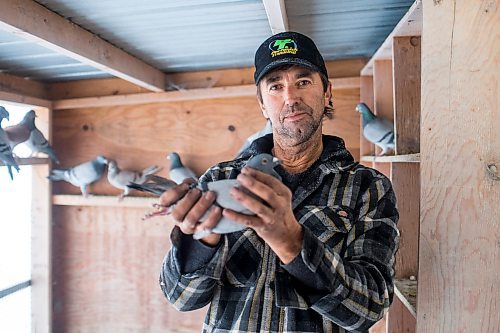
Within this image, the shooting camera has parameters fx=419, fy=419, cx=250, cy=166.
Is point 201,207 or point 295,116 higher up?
point 295,116

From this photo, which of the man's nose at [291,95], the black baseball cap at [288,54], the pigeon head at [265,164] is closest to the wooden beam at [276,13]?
the black baseball cap at [288,54]

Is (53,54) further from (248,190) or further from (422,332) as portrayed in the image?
(422,332)

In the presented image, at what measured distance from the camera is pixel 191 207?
608 mm

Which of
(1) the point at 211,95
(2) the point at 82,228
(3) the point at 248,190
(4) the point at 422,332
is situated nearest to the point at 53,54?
(1) the point at 211,95

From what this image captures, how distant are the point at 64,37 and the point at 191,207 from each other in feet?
2.94

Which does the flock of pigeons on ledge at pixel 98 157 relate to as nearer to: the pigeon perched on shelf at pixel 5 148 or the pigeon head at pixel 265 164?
the pigeon perched on shelf at pixel 5 148

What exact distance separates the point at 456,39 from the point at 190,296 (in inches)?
28.0

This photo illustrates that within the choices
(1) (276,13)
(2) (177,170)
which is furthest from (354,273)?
(2) (177,170)

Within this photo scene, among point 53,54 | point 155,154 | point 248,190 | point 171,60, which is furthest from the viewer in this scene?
point 155,154

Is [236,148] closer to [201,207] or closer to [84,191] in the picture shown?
[84,191]

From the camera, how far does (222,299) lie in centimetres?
85

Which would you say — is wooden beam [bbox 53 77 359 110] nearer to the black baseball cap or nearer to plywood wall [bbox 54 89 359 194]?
plywood wall [bbox 54 89 359 194]

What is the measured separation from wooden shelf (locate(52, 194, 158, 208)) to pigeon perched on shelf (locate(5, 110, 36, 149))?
43 cm

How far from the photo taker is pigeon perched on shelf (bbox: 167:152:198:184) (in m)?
1.97
